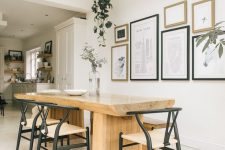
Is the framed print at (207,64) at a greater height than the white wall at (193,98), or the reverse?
the framed print at (207,64)

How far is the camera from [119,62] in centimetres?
477

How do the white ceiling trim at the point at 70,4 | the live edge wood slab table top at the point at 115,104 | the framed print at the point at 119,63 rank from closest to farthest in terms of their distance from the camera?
the live edge wood slab table top at the point at 115,104, the white ceiling trim at the point at 70,4, the framed print at the point at 119,63

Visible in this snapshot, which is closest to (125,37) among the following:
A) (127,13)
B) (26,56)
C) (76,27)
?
(127,13)

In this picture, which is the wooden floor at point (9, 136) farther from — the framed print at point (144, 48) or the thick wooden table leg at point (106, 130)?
the thick wooden table leg at point (106, 130)

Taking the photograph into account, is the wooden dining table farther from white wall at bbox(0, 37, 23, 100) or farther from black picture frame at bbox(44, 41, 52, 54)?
white wall at bbox(0, 37, 23, 100)

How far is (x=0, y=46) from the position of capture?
32.2 ft

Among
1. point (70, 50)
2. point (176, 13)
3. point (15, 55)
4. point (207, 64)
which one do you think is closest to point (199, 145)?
point (207, 64)

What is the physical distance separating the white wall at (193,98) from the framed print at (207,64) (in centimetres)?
9

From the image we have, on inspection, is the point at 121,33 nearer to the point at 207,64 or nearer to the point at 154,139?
the point at 207,64

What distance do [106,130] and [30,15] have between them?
17.7 ft

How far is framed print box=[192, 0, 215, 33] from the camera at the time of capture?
311 centimetres

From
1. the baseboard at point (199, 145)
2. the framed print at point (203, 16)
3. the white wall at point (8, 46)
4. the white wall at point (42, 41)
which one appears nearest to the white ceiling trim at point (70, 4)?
the framed print at point (203, 16)

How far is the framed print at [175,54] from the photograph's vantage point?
3439 millimetres

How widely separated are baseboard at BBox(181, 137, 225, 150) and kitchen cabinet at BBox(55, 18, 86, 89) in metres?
2.73
